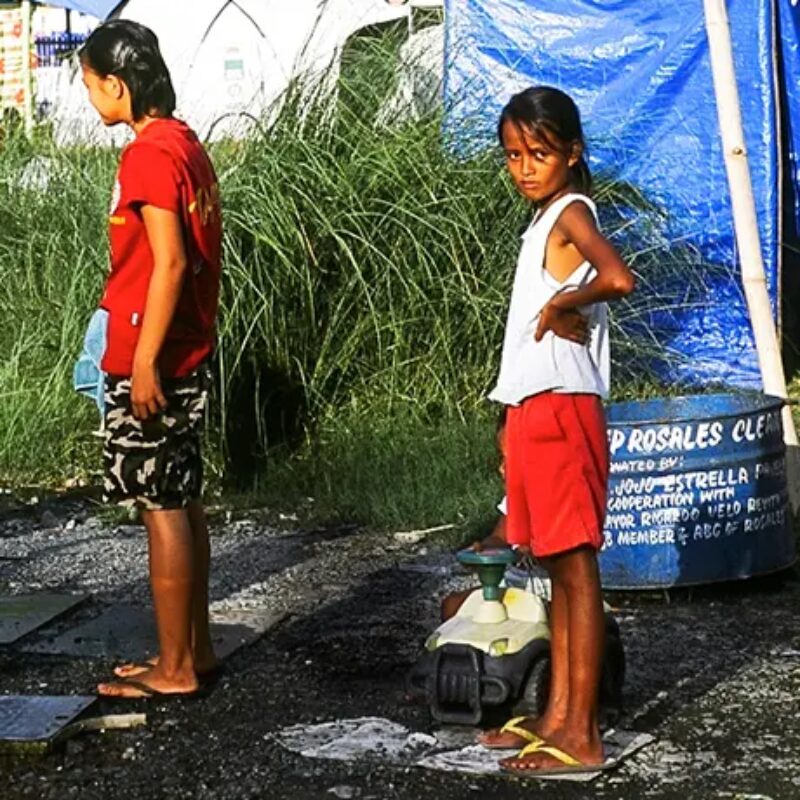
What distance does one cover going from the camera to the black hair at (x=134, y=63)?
5004 mm

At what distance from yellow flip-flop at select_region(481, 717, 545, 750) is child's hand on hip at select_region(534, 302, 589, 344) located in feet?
3.32

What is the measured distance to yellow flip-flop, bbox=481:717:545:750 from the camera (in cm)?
452

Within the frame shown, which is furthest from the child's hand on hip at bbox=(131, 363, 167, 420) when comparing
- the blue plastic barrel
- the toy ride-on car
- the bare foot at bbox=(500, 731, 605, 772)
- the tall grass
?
the tall grass

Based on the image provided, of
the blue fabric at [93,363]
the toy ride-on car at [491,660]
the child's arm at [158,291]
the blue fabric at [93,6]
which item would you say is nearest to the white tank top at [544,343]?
the toy ride-on car at [491,660]

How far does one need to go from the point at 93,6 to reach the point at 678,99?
9457 mm

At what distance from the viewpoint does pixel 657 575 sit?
615cm

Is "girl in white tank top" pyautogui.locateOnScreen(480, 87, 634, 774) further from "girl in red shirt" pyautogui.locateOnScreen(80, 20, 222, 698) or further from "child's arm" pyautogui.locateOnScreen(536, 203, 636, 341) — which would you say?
"girl in red shirt" pyautogui.locateOnScreen(80, 20, 222, 698)

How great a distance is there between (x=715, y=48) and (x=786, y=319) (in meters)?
4.30

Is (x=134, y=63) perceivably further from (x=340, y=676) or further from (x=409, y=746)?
(x=409, y=746)

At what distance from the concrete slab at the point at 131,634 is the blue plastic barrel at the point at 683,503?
1.24 metres

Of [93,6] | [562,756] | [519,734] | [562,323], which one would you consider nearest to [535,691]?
[519,734]

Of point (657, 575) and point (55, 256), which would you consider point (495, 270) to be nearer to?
point (55, 256)

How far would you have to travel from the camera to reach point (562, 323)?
4.34 m

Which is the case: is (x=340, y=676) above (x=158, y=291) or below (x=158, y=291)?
below
